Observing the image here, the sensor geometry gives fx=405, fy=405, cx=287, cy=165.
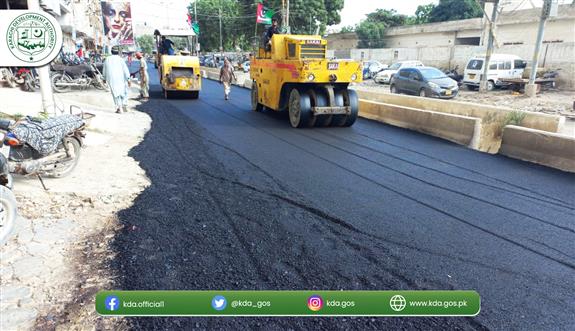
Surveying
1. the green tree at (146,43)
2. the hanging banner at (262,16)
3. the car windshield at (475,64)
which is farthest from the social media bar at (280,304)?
the green tree at (146,43)

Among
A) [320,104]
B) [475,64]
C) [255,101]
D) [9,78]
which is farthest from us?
[475,64]

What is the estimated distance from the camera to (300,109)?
32.9 ft

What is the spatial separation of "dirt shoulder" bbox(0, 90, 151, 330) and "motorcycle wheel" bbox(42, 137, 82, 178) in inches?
3.6

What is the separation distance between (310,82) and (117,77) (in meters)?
5.23

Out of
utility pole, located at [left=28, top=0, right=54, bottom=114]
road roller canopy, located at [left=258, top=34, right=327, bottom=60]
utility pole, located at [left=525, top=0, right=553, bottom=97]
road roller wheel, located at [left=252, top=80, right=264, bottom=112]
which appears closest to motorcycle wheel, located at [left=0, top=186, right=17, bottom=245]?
utility pole, located at [left=28, top=0, right=54, bottom=114]

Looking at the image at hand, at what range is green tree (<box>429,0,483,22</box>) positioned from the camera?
48.5 m

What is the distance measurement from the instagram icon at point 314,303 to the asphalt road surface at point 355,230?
118mm

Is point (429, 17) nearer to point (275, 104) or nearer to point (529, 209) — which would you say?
point (275, 104)

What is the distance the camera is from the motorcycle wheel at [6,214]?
3.63 metres

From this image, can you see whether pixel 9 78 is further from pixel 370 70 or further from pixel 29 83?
pixel 370 70

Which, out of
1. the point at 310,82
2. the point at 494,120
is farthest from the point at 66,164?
the point at 494,120

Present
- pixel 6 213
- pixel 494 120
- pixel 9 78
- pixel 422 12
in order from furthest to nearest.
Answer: pixel 422 12 < pixel 9 78 < pixel 494 120 < pixel 6 213

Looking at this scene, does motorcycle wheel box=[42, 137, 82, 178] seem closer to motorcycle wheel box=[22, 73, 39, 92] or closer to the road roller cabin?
the road roller cabin

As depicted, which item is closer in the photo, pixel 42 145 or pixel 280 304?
pixel 280 304
